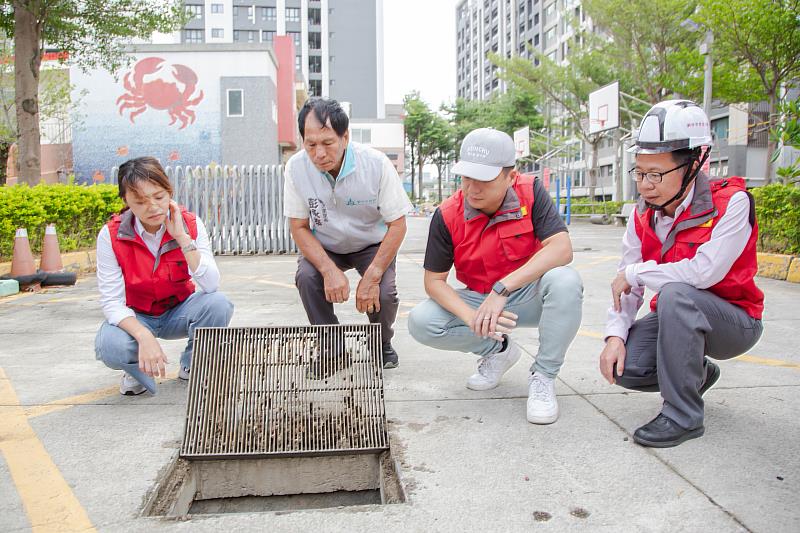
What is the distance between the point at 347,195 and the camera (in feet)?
11.8

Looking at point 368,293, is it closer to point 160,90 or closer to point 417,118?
point 160,90

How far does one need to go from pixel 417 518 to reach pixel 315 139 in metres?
1.97

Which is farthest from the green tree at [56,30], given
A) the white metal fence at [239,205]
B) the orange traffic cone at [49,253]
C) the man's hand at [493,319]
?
the man's hand at [493,319]

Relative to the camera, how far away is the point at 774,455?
7.84ft

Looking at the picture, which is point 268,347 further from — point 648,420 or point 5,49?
point 5,49

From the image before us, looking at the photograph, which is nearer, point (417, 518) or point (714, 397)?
point (417, 518)

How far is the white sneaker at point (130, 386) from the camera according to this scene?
327 cm

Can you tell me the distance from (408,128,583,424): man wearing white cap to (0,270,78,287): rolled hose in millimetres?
5789

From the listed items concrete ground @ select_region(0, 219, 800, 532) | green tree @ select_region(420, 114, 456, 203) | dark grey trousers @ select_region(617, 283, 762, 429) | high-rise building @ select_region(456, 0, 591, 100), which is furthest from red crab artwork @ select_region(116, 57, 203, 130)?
green tree @ select_region(420, 114, 456, 203)

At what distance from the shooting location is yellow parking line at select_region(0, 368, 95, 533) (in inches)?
78.3

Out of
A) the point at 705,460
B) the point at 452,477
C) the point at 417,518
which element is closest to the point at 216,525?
the point at 417,518

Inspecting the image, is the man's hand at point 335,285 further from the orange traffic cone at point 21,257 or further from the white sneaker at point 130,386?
the orange traffic cone at point 21,257

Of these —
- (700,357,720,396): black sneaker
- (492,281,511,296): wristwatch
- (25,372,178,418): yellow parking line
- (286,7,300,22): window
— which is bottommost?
(25,372,178,418): yellow parking line

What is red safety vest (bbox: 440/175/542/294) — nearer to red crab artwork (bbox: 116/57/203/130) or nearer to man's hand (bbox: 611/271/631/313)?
man's hand (bbox: 611/271/631/313)
